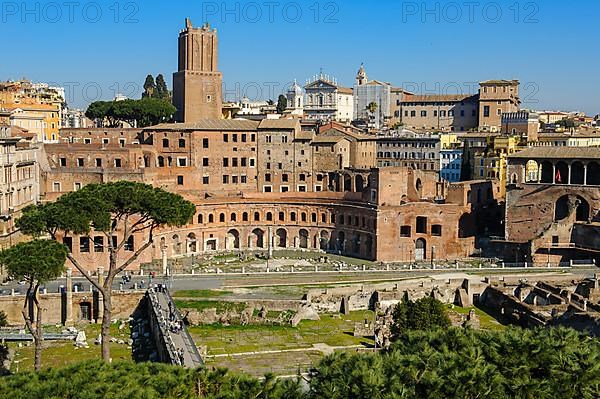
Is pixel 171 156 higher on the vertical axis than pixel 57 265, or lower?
higher

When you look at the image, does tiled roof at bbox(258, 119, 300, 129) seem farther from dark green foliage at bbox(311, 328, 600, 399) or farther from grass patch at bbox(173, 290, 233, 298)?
dark green foliage at bbox(311, 328, 600, 399)

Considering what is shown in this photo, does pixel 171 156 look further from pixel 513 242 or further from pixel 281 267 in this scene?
pixel 513 242

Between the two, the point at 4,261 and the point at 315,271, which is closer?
the point at 4,261

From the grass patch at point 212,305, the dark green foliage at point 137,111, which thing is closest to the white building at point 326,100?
the dark green foliage at point 137,111

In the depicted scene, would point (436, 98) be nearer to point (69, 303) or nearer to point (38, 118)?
point (38, 118)

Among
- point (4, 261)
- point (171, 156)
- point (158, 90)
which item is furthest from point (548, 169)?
point (158, 90)

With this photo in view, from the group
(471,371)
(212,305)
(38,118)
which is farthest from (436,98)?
(471,371)

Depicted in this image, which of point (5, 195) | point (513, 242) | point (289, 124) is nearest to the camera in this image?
point (5, 195)
